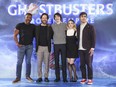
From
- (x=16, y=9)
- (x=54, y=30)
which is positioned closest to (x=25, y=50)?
(x=54, y=30)

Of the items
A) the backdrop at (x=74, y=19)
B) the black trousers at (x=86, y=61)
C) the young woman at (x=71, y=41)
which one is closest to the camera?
the black trousers at (x=86, y=61)

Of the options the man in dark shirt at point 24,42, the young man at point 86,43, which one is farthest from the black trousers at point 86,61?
the man in dark shirt at point 24,42

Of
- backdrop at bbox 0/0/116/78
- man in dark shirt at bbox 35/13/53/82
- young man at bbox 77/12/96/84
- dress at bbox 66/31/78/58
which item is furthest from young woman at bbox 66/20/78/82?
backdrop at bbox 0/0/116/78

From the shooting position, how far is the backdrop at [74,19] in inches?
274

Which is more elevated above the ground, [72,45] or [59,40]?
[59,40]

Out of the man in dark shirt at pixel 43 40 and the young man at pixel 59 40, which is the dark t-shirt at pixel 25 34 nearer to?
the man in dark shirt at pixel 43 40

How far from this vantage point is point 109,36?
7004 mm

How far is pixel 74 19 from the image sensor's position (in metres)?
6.96

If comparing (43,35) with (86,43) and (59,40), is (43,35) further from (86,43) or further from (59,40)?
(86,43)

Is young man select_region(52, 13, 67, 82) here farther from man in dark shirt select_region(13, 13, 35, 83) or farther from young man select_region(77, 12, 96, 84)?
man in dark shirt select_region(13, 13, 35, 83)

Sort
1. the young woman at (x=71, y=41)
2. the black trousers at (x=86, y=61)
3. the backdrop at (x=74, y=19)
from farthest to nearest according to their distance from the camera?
the backdrop at (x=74, y=19), the young woman at (x=71, y=41), the black trousers at (x=86, y=61)

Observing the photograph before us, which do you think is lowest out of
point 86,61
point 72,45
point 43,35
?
point 86,61

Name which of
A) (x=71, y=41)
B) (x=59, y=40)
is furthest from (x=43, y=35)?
(x=71, y=41)

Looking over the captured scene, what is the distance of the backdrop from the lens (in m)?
6.95
